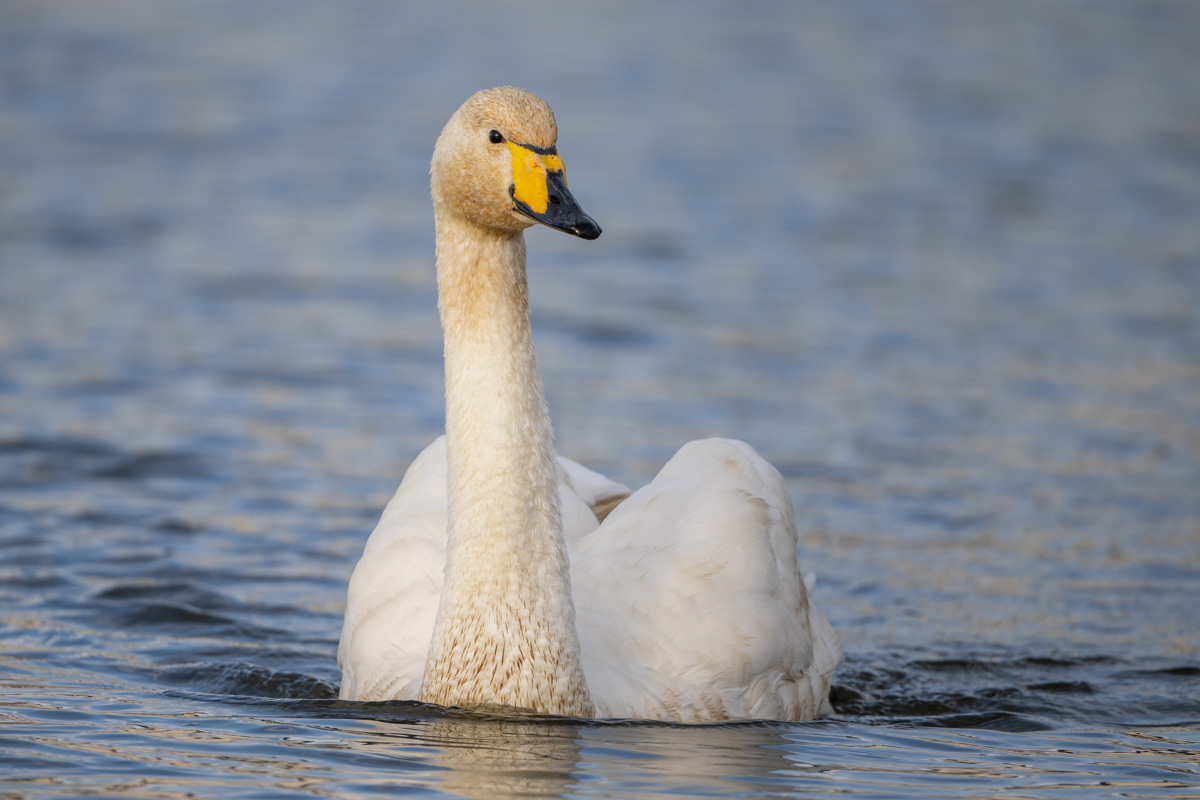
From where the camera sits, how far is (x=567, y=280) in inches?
645

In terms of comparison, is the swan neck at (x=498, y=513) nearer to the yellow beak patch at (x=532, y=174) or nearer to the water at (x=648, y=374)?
the water at (x=648, y=374)

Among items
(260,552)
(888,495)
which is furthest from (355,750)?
(888,495)

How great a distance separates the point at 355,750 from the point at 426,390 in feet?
23.8

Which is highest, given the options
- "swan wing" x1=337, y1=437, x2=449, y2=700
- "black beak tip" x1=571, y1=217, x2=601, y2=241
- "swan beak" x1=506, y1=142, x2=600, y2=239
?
"swan beak" x1=506, y1=142, x2=600, y2=239

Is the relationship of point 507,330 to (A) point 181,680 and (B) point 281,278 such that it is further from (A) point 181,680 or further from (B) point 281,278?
(B) point 281,278

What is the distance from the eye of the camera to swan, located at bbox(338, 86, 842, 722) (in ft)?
19.7

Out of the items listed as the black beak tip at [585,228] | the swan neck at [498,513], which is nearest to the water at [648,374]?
the swan neck at [498,513]

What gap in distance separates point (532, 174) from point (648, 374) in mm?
7684

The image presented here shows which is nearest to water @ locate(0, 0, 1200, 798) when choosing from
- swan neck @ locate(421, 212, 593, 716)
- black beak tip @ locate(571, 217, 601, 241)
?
swan neck @ locate(421, 212, 593, 716)

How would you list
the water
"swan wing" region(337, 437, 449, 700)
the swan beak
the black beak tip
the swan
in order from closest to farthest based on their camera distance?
the black beak tip → the swan beak → the swan → the water → "swan wing" region(337, 437, 449, 700)

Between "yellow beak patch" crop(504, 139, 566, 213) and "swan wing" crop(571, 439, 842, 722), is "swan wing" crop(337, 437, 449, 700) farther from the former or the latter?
"yellow beak patch" crop(504, 139, 566, 213)

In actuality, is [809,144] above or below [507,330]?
above

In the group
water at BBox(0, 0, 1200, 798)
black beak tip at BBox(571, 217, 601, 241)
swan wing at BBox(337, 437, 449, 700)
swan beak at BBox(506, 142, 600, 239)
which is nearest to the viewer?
black beak tip at BBox(571, 217, 601, 241)

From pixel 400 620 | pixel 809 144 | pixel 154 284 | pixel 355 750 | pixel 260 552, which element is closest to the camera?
pixel 355 750
